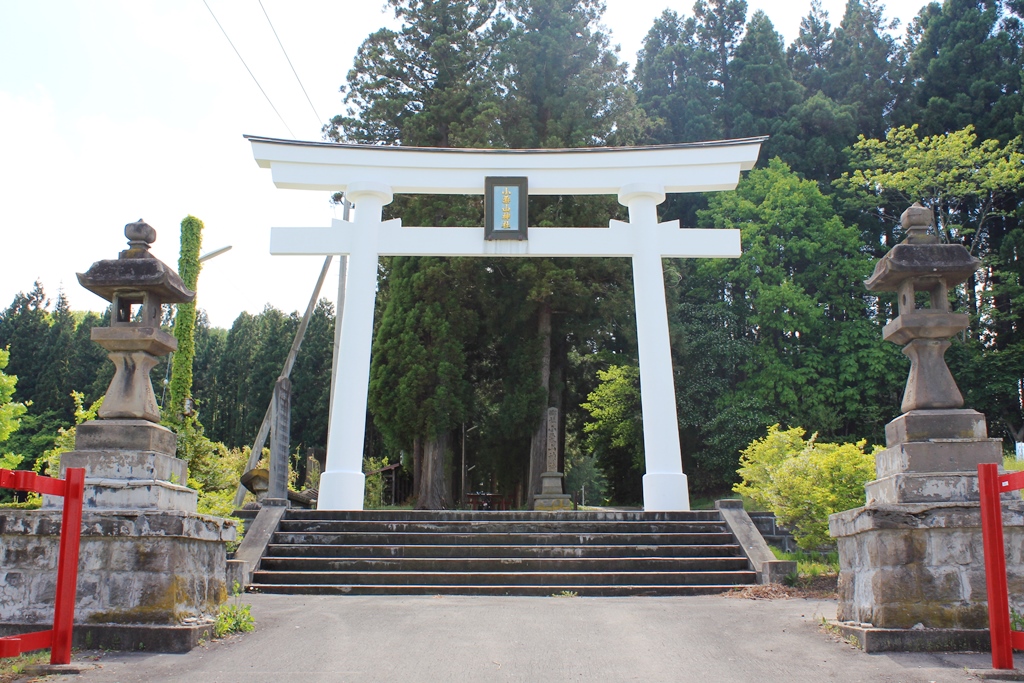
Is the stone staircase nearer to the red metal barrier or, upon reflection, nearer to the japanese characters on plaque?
the red metal barrier

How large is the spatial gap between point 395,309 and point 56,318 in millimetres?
26179

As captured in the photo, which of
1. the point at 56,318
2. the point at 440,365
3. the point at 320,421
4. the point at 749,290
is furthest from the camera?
the point at 56,318

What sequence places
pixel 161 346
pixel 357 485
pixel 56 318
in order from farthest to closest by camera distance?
pixel 56 318 → pixel 357 485 → pixel 161 346

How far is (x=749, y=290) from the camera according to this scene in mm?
23531

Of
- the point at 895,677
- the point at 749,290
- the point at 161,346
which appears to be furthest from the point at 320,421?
the point at 895,677

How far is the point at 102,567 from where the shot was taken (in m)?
5.12

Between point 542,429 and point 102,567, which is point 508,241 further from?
point 102,567

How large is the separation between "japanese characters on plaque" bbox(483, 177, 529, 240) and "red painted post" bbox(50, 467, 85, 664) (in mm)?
9001

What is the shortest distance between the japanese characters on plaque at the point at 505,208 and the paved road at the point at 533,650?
278 inches

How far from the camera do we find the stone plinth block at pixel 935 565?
487cm

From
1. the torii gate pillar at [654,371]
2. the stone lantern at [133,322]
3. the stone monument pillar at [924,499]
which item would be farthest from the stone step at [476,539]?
the stone lantern at [133,322]

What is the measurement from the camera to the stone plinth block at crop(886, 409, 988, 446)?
525 cm

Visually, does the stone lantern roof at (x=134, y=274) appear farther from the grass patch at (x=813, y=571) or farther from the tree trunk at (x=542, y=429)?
the tree trunk at (x=542, y=429)

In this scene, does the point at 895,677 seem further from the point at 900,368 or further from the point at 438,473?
the point at 900,368
